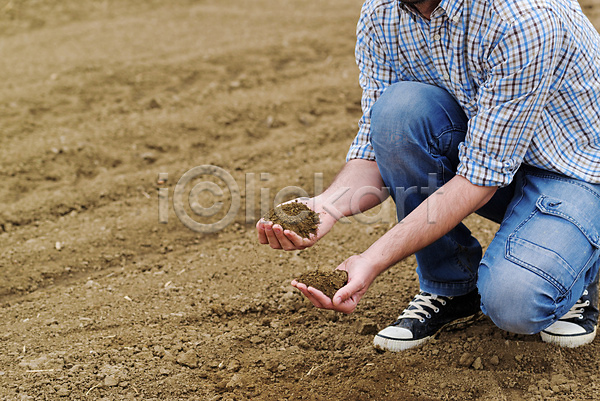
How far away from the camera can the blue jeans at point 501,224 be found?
1.88 meters

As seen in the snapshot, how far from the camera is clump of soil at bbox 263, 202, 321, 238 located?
205 cm

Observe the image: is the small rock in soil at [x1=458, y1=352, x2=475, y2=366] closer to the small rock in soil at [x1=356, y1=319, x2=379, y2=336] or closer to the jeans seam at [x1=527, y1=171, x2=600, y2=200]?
the small rock in soil at [x1=356, y1=319, x2=379, y2=336]

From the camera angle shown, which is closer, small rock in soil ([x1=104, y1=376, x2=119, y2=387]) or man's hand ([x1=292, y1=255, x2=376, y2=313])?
man's hand ([x1=292, y1=255, x2=376, y2=313])

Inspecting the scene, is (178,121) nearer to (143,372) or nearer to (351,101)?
(351,101)

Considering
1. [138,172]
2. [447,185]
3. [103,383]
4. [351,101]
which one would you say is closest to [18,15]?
[138,172]

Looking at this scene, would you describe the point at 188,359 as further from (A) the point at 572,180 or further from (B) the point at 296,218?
(A) the point at 572,180

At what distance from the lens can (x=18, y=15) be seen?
565cm

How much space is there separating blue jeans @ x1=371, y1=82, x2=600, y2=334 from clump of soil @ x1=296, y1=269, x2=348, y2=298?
41 centimetres

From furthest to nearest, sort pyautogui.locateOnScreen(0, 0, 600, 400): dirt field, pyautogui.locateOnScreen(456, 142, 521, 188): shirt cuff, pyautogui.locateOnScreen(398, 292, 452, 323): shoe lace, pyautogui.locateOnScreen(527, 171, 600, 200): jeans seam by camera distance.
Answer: pyautogui.locateOnScreen(398, 292, 452, 323): shoe lace → pyautogui.locateOnScreen(0, 0, 600, 400): dirt field → pyautogui.locateOnScreen(527, 171, 600, 200): jeans seam → pyautogui.locateOnScreen(456, 142, 521, 188): shirt cuff

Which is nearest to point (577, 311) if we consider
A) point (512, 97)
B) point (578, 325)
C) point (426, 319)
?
point (578, 325)

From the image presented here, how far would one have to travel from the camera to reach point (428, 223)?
1.87 m

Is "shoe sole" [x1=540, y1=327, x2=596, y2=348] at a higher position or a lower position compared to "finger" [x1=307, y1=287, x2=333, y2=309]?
lower

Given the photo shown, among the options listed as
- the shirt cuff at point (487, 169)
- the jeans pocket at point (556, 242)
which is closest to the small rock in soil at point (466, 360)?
the jeans pocket at point (556, 242)

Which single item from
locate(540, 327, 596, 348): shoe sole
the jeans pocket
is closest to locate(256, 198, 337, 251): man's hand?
the jeans pocket
